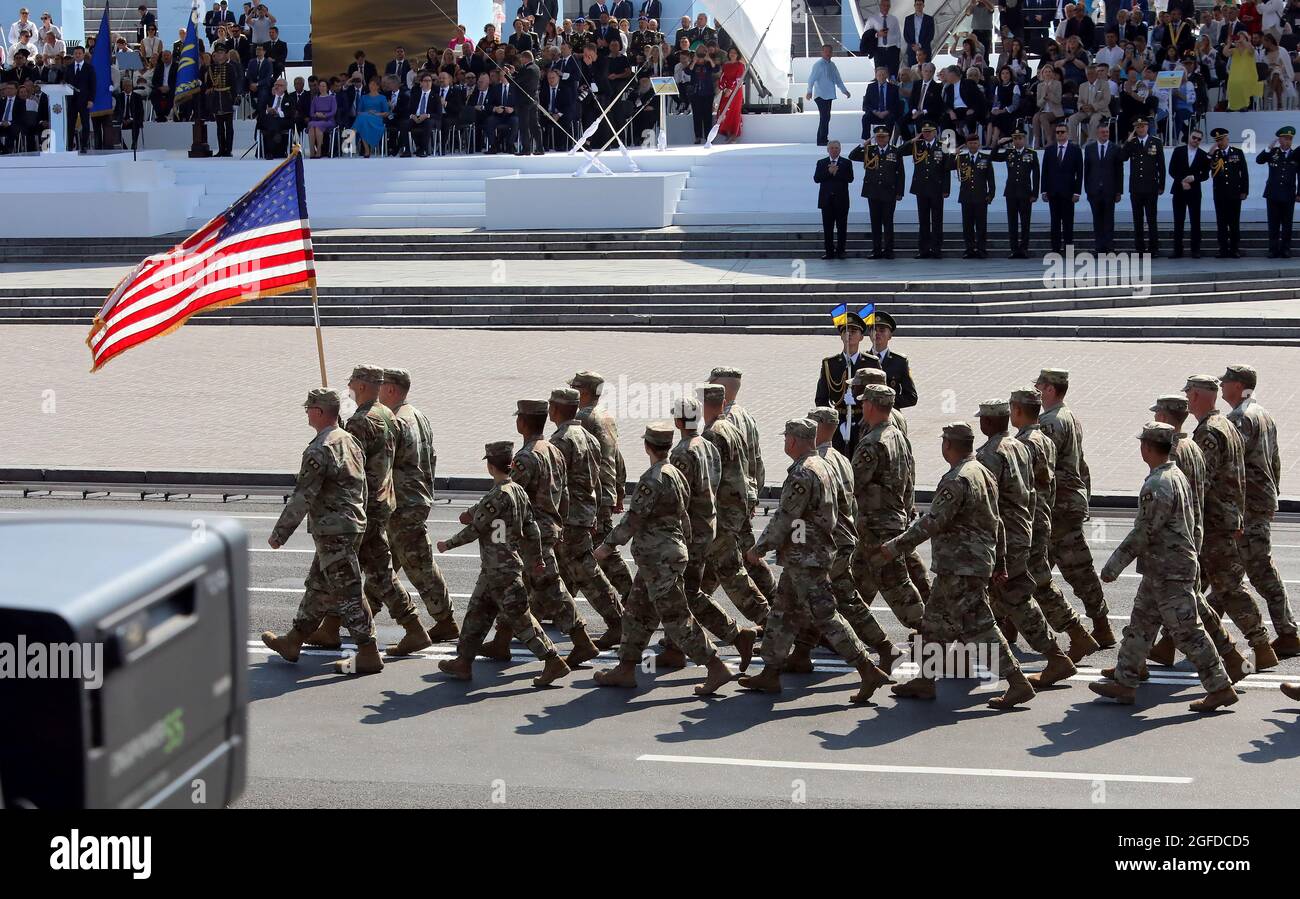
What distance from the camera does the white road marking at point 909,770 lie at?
8484 mm

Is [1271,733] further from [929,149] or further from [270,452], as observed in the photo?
[929,149]

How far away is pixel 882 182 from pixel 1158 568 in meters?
17.9

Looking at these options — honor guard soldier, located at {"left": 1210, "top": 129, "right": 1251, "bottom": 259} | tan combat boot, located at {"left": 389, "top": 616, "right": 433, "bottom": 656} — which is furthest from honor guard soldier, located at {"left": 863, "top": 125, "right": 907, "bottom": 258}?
tan combat boot, located at {"left": 389, "top": 616, "right": 433, "bottom": 656}

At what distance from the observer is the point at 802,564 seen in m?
9.98

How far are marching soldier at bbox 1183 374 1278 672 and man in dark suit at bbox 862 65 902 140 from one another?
64.9 feet

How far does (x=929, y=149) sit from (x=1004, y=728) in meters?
18.6

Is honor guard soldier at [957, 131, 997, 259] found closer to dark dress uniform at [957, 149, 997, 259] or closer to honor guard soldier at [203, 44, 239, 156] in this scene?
dark dress uniform at [957, 149, 997, 259]

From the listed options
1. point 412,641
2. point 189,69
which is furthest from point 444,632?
point 189,69

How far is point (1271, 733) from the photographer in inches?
361

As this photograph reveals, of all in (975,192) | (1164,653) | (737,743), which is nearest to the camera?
(737,743)

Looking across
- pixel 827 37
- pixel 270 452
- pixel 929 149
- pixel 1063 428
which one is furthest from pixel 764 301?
pixel 827 37

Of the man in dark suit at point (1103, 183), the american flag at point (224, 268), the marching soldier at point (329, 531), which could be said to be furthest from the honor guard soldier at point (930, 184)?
the marching soldier at point (329, 531)

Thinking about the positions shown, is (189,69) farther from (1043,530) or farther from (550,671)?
(1043,530)
